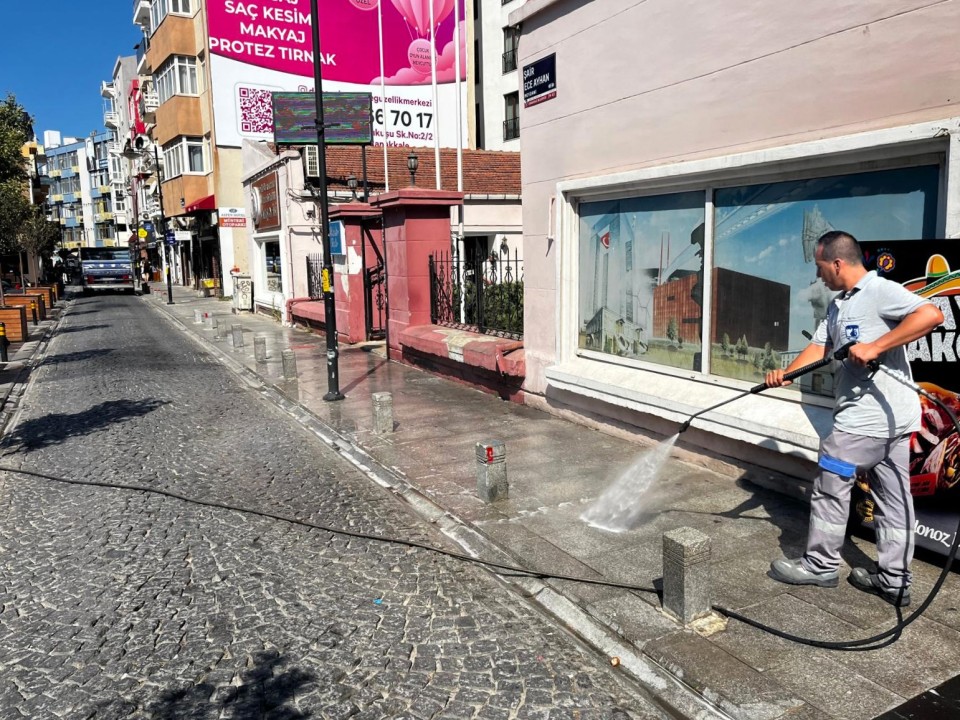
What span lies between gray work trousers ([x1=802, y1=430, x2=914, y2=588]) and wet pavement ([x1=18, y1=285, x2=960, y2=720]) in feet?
0.93

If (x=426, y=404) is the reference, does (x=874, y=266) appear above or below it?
above

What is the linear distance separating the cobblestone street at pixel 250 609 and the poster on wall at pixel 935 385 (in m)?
2.19

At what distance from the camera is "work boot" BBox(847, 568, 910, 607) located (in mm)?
3953

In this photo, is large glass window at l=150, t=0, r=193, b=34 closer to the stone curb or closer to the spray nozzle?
the stone curb

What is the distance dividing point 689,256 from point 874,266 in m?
2.40

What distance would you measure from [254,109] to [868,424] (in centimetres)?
3340

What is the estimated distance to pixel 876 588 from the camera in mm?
4090

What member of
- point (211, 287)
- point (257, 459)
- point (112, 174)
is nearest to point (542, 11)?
point (257, 459)

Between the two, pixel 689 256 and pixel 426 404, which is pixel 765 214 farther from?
pixel 426 404

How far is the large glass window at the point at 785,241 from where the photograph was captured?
501 cm

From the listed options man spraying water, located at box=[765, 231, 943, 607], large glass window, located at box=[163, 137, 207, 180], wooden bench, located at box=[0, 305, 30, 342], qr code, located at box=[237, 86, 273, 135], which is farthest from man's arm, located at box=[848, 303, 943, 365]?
large glass window, located at box=[163, 137, 207, 180]

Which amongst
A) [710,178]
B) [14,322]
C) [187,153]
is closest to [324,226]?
[710,178]

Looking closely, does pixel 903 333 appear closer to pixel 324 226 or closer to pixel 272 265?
pixel 324 226

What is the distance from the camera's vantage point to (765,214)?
6.05m
